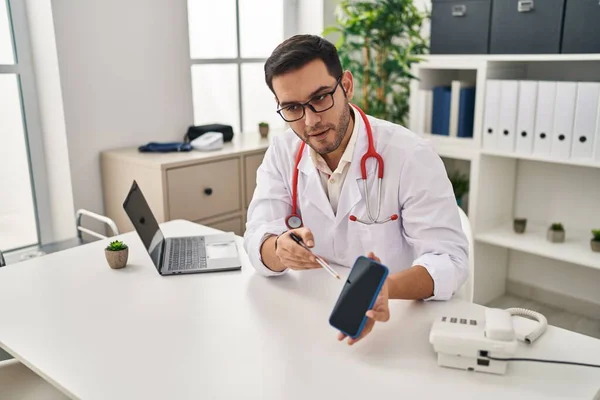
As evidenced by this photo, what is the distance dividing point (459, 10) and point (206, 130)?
1.45 metres

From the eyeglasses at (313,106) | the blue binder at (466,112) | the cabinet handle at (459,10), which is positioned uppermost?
the cabinet handle at (459,10)

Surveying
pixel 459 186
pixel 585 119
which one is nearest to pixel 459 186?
pixel 459 186

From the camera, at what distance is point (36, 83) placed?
273 cm

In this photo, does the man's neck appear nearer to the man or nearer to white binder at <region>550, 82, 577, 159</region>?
the man

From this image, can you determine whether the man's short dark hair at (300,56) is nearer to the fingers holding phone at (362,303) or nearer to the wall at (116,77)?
the fingers holding phone at (362,303)

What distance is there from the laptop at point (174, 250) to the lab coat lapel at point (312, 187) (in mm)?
282

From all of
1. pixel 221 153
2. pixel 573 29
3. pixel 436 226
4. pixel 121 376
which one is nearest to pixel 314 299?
pixel 436 226

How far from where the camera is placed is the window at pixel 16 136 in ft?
8.66

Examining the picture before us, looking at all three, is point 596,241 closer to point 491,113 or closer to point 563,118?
point 563,118

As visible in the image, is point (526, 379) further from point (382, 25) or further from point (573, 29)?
point (382, 25)

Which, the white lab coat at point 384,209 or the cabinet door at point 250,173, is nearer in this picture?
the white lab coat at point 384,209

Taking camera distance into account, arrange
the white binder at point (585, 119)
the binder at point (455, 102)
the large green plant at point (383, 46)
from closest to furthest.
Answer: the white binder at point (585, 119) < the binder at point (455, 102) < the large green plant at point (383, 46)

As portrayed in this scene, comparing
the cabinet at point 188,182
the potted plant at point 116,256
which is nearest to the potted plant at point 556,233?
the cabinet at point 188,182

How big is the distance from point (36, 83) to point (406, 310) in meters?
2.21
